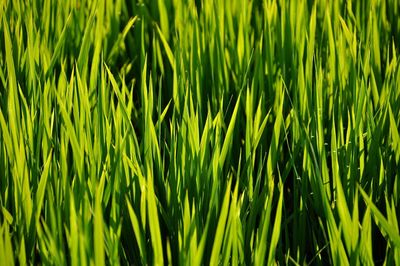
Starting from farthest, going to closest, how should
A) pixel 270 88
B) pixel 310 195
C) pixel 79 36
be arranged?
pixel 79 36 < pixel 270 88 < pixel 310 195

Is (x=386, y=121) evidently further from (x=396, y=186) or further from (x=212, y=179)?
(x=212, y=179)

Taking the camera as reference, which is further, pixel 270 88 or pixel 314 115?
pixel 270 88

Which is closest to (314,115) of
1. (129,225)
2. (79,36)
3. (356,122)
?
(356,122)

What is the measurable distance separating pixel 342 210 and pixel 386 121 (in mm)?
347

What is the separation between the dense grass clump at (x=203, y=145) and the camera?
89 centimetres

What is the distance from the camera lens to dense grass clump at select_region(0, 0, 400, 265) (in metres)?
0.89

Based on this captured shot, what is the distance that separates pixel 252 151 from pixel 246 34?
1.40 feet

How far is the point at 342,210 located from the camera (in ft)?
2.95

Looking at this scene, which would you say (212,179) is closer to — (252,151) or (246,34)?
(252,151)

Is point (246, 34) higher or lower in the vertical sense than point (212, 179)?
higher

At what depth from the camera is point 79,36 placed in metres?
1.54

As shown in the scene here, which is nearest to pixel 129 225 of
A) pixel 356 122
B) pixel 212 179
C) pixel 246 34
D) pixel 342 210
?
pixel 212 179

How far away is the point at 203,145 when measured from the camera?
1030 millimetres

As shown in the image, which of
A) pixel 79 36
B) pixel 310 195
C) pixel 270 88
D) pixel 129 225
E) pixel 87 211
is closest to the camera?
pixel 87 211
